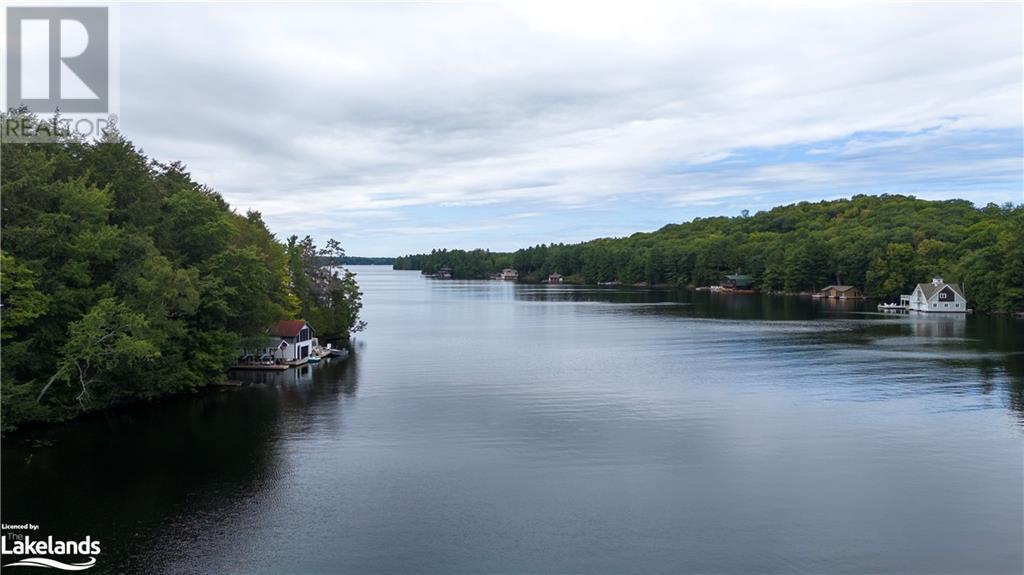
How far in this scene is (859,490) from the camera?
72.9 feet

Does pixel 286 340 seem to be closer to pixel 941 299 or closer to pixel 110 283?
pixel 110 283

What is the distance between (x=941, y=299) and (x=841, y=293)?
2694cm

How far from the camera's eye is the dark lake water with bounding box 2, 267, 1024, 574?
18.2 meters

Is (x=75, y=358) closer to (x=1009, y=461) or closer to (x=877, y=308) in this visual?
(x=1009, y=461)

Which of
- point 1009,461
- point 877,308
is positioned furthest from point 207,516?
point 877,308

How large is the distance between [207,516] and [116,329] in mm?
12494

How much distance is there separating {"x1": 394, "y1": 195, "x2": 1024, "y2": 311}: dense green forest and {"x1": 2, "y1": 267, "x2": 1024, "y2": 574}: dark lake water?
45.4 metres

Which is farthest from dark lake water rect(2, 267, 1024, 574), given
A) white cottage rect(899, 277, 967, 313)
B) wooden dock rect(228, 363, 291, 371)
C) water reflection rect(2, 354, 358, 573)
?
white cottage rect(899, 277, 967, 313)

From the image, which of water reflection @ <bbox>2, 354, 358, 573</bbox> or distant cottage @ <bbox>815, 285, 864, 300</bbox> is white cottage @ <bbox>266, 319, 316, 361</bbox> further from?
distant cottage @ <bbox>815, 285, 864, 300</bbox>

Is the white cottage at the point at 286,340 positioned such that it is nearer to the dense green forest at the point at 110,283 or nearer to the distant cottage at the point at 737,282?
the dense green forest at the point at 110,283

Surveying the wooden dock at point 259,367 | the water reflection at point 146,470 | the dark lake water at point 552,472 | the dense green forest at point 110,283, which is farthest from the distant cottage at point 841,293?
the water reflection at point 146,470

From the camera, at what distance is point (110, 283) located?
32.2 metres

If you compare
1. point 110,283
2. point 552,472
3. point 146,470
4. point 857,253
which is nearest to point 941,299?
point 857,253

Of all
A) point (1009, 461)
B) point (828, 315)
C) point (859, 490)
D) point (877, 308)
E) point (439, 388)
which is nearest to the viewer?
point (859, 490)
